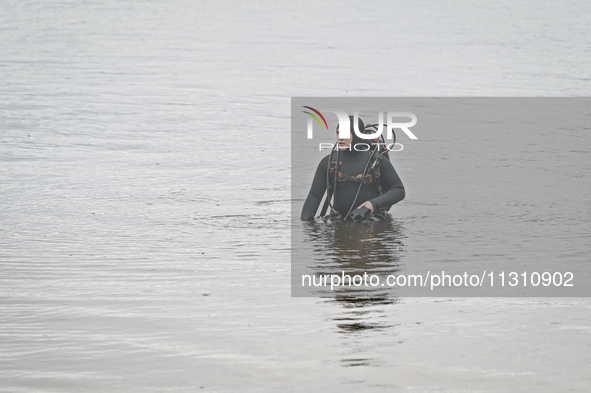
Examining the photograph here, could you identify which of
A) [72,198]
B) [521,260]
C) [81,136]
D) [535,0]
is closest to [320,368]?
[521,260]

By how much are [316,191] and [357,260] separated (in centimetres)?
159

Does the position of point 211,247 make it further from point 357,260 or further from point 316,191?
point 357,260

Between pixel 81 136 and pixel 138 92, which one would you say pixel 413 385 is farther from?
pixel 138 92

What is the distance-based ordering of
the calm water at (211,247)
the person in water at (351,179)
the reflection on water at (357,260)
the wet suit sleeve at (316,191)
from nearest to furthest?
the calm water at (211,247)
the reflection on water at (357,260)
the person in water at (351,179)
the wet suit sleeve at (316,191)

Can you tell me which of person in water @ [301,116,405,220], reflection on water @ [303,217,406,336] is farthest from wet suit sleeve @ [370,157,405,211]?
reflection on water @ [303,217,406,336]

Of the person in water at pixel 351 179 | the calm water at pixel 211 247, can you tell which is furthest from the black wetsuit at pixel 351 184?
the calm water at pixel 211 247

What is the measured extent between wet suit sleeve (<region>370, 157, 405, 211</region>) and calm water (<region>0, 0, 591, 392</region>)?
0.45m

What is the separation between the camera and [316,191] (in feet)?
30.7

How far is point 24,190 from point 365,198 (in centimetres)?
521

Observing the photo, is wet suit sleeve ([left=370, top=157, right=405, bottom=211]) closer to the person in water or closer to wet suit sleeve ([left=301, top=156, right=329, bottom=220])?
the person in water

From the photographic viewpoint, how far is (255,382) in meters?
4.96

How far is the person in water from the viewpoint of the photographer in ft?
30.0

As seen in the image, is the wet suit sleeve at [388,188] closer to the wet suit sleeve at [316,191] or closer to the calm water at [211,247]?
the calm water at [211,247]

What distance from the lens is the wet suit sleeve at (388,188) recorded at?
9.00 meters
